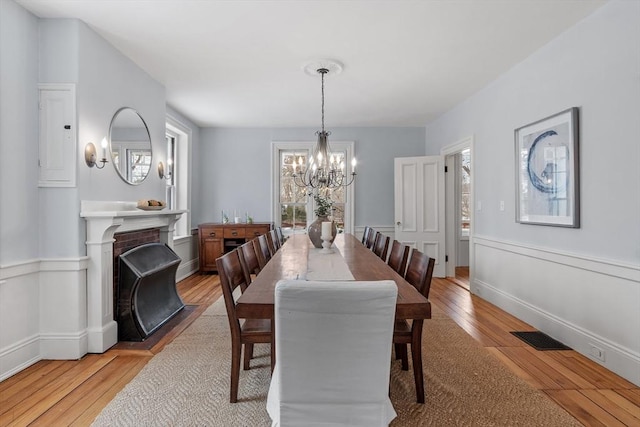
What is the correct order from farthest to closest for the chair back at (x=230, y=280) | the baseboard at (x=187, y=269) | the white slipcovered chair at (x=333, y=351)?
the baseboard at (x=187, y=269) → the chair back at (x=230, y=280) → the white slipcovered chair at (x=333, y=351)

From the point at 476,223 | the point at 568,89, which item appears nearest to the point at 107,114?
the point at 568,89

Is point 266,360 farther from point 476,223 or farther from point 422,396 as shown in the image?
point 476,223

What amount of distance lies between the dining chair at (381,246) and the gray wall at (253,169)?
8.64 ft

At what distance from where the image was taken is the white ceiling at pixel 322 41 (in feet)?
7.93

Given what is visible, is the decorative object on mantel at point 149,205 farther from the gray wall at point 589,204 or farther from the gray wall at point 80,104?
the gray wall at point 589,204

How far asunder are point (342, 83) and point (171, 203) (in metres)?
3.25

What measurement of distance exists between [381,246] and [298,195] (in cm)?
314

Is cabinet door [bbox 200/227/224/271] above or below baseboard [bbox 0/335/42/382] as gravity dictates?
above

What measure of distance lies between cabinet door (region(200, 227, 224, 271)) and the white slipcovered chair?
4.30 m

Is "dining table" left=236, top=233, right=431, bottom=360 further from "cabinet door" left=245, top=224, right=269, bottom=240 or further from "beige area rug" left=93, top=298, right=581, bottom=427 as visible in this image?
"cabinet door" left=245, top=224, right=269, bottom=240

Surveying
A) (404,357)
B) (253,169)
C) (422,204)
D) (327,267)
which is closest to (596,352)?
(404,357)

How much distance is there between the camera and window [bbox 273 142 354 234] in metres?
6.02

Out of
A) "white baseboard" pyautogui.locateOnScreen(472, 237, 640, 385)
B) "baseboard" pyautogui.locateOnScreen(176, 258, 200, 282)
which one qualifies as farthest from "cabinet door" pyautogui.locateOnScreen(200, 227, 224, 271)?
"white baseboard" pyautogui.locateOnScreen(472, 237, 640, 385)

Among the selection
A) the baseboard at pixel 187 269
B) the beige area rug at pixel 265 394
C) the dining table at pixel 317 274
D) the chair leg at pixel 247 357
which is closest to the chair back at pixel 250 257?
the dining table at pixel 317 274
